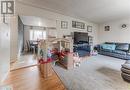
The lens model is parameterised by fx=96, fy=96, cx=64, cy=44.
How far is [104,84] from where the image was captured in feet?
7.43

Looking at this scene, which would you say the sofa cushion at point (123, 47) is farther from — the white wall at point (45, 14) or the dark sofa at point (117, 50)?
the white wall at point (45, 14)

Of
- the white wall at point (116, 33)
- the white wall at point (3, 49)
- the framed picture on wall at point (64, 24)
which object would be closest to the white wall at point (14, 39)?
the white wall at point (3, 49)

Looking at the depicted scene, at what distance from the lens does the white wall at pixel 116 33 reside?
5.65 meters

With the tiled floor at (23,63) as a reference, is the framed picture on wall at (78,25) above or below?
above

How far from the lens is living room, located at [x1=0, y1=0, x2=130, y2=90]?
232 cm

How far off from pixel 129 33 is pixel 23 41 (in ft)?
18.9

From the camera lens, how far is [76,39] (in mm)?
5355

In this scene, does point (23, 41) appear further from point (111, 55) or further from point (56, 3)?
point (111, 55)

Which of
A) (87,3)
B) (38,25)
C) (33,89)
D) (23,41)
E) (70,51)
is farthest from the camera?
(23,41)

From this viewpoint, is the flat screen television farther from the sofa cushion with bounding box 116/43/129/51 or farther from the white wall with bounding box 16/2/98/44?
the sofa cushion with bounding box 116/43/129/51

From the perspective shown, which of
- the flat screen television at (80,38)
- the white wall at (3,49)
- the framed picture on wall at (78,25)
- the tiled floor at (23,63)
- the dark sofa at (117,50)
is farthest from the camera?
the framed picture on wall at (78,25)

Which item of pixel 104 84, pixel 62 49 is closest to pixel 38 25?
pixel 62 49

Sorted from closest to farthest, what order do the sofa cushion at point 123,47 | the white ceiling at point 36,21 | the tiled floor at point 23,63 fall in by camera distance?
the tiled floor at point 23,63
the white ceiling at point 36,21
the sofa cushion at point 123,47

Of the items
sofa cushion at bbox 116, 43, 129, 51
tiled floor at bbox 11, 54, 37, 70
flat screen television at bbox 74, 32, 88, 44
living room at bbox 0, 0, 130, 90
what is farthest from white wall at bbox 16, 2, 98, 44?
sofa cushion at bbox 116, 43, 129, 51
